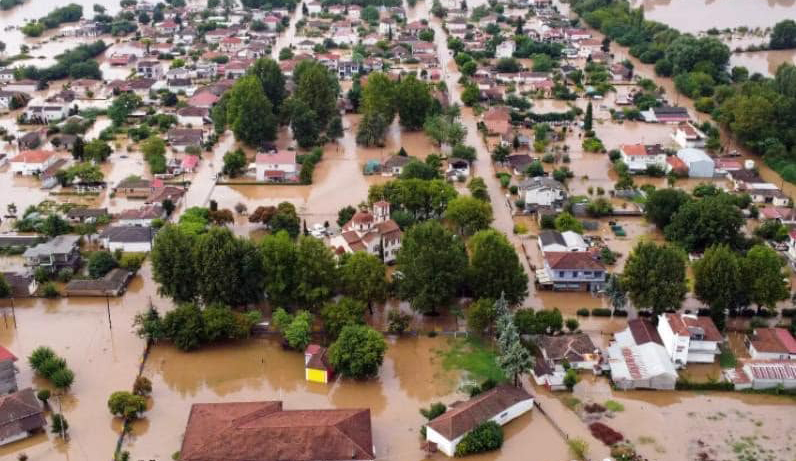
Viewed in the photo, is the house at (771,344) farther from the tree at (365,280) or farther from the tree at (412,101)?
the tree at (412,101)

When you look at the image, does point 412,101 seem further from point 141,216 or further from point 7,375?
point 7,375

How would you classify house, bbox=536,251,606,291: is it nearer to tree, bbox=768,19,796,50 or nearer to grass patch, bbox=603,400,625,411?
grass patch, bbox=603,400,625,411

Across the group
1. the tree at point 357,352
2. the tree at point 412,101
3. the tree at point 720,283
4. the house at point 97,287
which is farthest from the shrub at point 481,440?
the tree at point 412,101

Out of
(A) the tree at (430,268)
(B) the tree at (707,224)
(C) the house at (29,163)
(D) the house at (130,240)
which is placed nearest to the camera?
(A) the tree at (430,268)

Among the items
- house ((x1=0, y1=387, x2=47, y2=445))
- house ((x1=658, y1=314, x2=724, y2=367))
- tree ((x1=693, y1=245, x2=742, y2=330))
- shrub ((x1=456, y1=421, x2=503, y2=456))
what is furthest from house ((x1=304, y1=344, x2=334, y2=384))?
tree ((x1=693, y1=245, x2=742, y2=330))

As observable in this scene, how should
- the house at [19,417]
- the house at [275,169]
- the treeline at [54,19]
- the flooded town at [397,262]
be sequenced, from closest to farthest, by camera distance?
the house at [19,417], the flooded town at [397,262], the house at [275,169], the treeline at [54,19]

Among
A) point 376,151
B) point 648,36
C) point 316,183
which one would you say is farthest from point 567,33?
point 316,183
